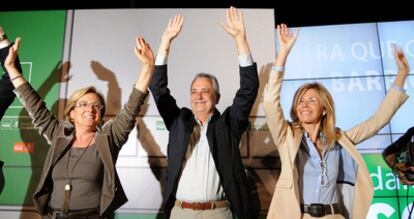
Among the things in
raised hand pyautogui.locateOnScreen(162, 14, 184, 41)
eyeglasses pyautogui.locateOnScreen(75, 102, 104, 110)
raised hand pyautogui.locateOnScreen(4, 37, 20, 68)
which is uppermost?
raised hand pyautogui.locateOnScreen(162, 14, 184, 41)

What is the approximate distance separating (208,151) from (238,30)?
2.46 feet

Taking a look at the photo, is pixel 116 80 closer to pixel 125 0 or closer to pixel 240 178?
pixel 240 178

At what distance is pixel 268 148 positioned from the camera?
2551 mm

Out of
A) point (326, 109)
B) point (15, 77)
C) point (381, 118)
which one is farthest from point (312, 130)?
point (15, 77)

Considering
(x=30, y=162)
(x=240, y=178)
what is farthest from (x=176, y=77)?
(x=30, y=162)

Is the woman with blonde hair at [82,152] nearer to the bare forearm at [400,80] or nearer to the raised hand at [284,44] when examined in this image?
the raised hand at [284,44]

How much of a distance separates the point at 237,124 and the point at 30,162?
1.56 metres

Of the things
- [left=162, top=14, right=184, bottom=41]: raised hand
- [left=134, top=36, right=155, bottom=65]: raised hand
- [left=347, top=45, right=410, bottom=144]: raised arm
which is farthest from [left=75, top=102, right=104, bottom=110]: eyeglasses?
[left=347, top=45, right=410, bottom=144]: raised arm

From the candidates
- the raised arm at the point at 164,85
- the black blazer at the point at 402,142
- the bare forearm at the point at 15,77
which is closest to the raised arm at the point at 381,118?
the black blazer at the point at 402,142

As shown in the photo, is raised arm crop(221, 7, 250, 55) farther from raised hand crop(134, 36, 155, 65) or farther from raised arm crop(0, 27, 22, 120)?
raised arm crop(0, 27, 22, 120)

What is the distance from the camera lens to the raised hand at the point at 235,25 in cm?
217

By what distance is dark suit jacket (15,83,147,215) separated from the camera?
1909 millimetres

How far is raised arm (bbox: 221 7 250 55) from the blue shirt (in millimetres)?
602

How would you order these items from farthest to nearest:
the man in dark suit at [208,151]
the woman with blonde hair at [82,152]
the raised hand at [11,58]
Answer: the raised hand at [11,58], the man in dark suit at [208,151], the woman with blonde hair at [82,152]
